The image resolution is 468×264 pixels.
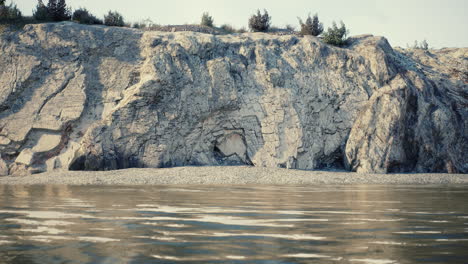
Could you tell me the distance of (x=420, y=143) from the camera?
81.4ft

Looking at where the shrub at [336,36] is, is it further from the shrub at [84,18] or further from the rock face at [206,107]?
the shrub at [84,18]

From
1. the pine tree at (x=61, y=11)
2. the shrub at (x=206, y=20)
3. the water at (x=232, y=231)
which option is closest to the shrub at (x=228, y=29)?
the shrub at (x=206, y=20)

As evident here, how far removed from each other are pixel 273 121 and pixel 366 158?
14.5ft

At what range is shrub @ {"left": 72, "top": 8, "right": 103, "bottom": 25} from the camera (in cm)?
2789

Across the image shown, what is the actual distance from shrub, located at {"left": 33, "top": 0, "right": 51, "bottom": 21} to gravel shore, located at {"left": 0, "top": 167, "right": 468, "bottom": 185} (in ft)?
34.1

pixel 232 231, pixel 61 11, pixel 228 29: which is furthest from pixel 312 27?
pixel 232 231

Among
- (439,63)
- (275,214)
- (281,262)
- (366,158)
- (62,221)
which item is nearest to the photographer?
(281,262)

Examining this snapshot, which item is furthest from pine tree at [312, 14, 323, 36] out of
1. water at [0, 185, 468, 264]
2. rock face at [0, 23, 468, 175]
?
water at [0, 185, 468, 264]

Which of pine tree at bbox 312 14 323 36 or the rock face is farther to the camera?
pine tree at bbox 312 14 323 36

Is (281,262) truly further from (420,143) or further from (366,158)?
(420,143)

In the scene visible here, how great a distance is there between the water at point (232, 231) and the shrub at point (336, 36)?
18752mm

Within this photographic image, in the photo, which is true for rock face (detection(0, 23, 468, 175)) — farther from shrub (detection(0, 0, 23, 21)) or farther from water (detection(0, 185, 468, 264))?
water (detection(0, 185, 468, 264))

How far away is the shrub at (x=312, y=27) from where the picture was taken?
30281 mm

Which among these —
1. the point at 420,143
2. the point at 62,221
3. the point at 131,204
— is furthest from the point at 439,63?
the point at 62,221
